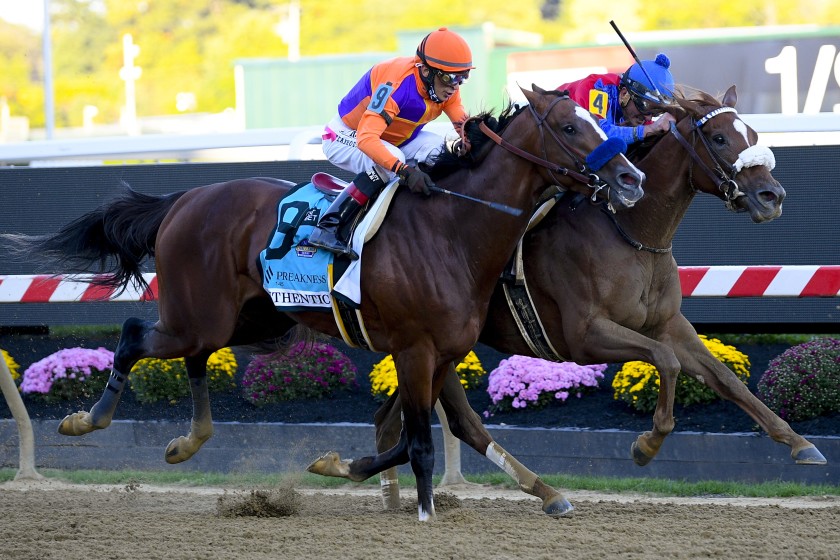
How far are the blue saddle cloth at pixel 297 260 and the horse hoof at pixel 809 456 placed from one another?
2127 mm

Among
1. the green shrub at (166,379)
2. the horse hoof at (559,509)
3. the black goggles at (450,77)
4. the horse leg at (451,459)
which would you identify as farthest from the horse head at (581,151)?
the green shrub at (166,379)

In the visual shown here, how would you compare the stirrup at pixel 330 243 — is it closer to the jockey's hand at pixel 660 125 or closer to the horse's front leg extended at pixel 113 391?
the horse's front leg extended at pixel 113 391

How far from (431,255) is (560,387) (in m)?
2.23

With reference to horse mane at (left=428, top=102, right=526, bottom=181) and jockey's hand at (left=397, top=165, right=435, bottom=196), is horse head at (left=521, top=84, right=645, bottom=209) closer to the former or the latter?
horse mane at (left=428, top=102, right=526, bottom=181)

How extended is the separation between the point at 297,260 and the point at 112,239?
4.52 ft

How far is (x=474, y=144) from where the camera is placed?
5.01 m

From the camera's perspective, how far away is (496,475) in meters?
6.46

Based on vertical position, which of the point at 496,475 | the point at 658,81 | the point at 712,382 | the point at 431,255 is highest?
the point at 658,81

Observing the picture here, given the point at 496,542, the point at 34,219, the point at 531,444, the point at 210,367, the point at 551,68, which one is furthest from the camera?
the point at 551,68

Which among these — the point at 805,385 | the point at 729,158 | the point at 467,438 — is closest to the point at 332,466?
the point at 467,438

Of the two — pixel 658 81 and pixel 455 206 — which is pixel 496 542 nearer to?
pixel 455 206

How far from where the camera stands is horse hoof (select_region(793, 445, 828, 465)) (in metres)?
4.70

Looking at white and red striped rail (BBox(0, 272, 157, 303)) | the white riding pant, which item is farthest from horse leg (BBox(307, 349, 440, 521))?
white and red striped rail (BBox(0, 272, 157, 303))

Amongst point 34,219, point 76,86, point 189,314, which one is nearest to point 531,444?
point 189,314
